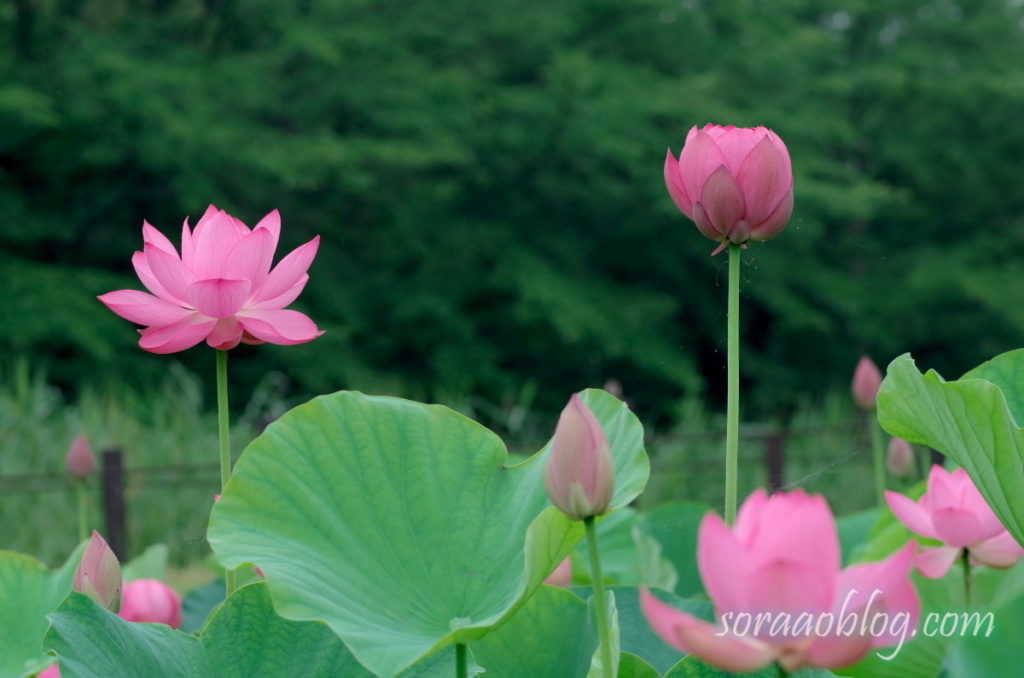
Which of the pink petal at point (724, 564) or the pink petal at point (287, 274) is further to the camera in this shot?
the pink petal at point (287, 274)

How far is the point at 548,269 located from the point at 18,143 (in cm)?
300

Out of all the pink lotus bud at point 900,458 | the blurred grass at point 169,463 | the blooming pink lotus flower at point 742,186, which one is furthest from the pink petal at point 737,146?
the blurred grass at point 169,463

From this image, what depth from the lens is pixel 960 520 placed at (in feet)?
1.56

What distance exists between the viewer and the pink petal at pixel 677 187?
0.44m

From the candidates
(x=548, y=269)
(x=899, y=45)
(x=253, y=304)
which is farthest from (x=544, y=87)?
(x=253, y=304)

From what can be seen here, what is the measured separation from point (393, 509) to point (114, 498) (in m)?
2.72

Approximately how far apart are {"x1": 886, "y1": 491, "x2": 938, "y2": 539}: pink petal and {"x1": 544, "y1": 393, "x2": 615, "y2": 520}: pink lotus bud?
22cm

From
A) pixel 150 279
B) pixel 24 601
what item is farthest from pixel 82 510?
pixel 150 279

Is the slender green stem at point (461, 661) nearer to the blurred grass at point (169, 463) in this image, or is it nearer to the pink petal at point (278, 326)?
the pink petal at point (278, 326)

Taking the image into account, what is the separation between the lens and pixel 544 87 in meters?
7.01

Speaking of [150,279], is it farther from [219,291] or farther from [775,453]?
[775,453]

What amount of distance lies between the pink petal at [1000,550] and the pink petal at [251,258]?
328mm

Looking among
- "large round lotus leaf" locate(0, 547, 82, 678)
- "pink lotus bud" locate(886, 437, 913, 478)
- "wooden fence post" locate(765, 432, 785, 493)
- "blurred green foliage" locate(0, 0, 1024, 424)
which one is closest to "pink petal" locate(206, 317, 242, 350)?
"large round lotus leaf" locate(0, 547, 82, 678)

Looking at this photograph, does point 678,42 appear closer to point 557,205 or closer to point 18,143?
point 557,205
